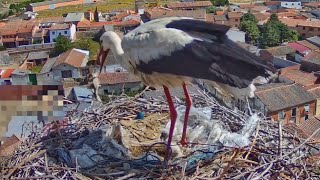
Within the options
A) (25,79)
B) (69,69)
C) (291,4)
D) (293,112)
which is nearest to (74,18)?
(69,69)

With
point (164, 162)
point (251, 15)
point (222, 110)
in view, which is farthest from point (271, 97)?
point (251, 15)

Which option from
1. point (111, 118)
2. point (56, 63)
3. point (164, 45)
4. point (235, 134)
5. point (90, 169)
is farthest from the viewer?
point (56, 63)

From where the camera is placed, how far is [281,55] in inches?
811

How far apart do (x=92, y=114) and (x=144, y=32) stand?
4.39 feet

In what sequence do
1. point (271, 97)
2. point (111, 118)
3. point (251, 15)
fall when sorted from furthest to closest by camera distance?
point (251, 15), point (271, 97), point (111, 118)

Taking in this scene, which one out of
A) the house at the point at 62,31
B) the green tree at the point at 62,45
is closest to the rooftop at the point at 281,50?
the green tree at the point at 62,45

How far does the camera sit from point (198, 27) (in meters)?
3.41

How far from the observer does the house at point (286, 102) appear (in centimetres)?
1301

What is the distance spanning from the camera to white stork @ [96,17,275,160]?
10.8 feet

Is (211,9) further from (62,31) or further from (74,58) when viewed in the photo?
(74,58)

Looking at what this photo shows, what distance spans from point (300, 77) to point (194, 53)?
14.4 meters

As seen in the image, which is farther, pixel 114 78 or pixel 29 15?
pixel 29 15

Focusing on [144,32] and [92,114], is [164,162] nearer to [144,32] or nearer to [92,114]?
[144,32]

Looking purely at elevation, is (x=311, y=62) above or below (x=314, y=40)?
above
